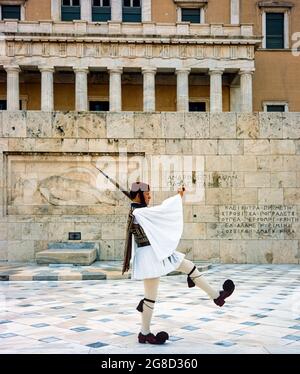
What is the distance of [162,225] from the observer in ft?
19.6

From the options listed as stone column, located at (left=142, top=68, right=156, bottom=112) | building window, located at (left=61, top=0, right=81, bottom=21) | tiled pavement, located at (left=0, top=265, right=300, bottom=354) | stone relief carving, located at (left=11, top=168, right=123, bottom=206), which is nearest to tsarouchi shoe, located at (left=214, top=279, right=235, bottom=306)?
tiled pavement, located at (left=0, top=265, right=300, bottom=354)

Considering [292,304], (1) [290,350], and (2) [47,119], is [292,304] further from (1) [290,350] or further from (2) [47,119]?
(2) [47,119]

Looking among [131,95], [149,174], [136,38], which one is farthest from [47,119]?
[131,95]

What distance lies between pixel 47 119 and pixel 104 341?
33.7 feet

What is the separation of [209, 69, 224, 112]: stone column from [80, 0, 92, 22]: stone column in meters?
11.0

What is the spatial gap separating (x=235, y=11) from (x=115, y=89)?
12.2 meters

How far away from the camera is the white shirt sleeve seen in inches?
230

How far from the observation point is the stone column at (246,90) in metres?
37.9

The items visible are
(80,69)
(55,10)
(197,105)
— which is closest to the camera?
(80,69)

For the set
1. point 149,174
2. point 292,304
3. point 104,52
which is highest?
point 104,52

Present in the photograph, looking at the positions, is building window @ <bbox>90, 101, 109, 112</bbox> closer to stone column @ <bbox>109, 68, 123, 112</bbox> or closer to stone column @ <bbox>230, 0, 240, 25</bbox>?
stone column @ <bbox>109, 68, 123, 112</bbox>

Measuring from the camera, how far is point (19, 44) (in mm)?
36625

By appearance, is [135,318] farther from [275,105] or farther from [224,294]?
[275,105]

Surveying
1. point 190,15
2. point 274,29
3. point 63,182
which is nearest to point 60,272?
point 63,182
